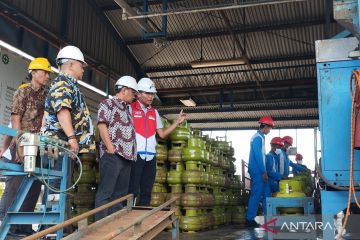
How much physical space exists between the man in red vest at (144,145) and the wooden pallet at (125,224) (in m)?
0.70

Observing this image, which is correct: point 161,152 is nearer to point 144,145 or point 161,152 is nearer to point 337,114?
point 144,145

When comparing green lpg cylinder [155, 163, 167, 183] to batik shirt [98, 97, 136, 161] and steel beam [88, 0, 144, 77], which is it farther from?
steel beam [88, 0, 144, 77]

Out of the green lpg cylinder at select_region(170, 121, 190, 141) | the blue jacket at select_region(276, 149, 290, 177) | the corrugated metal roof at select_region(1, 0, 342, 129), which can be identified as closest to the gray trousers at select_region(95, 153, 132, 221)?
the green lpg cylinder at select_region(170, 121, 190, 141)

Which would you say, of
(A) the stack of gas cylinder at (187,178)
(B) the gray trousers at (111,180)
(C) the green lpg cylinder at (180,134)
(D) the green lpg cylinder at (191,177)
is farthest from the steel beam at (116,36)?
(B) the gray trousers at (111,180)

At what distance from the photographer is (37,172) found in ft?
10.9

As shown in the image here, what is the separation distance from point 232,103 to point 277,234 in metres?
10.9

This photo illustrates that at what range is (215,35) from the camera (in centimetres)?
1264

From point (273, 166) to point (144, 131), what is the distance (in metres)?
3.81

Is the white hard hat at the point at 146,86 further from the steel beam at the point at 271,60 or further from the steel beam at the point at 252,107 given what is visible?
the steel beam at the point at 252,107

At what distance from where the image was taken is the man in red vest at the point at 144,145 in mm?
5320

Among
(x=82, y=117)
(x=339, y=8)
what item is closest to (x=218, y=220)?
(x=82, y=117)

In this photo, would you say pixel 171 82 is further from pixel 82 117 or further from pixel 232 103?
pixel 82 117

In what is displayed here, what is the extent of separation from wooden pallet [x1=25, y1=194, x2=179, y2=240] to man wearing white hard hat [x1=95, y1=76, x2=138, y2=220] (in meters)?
0.26

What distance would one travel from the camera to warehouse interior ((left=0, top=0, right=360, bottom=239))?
958 centimetres
